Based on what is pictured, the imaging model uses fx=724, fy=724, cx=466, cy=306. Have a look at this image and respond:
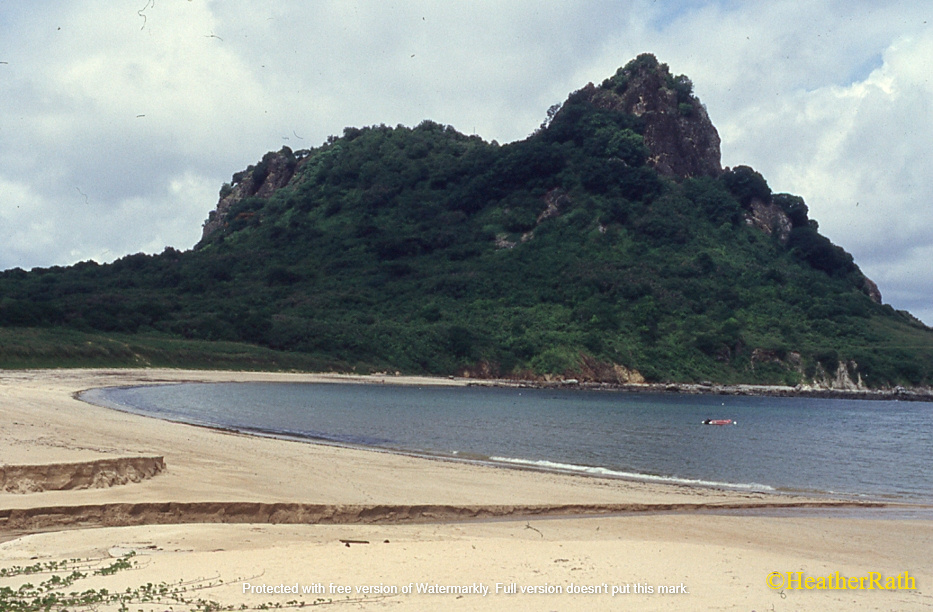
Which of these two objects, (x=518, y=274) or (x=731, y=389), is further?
(x=518, y=274)

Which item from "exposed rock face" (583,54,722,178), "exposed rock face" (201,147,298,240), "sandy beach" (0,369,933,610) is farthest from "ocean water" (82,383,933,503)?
"exposed rock face" (201,147,298,240)

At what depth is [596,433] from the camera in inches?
1471

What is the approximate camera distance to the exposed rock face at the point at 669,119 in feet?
486

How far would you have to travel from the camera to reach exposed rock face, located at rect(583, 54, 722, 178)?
14812 centimetres

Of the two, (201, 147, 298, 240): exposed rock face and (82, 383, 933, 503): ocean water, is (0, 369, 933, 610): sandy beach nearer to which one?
(82, 383, 933, 503): ocean water

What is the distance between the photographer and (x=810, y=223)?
5694 inches

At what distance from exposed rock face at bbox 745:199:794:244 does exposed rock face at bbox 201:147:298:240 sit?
10035 centimetres

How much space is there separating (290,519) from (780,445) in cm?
3146

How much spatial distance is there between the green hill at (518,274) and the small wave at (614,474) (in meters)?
48.5

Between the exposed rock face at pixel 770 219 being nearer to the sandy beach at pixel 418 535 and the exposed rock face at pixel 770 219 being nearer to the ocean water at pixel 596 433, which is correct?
the ocean water at pixel 596 433

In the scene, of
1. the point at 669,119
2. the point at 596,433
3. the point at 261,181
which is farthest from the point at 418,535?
the point at 261,181

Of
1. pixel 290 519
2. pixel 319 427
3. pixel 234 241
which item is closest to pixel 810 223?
pixel 234 241

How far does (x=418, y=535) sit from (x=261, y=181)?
551ft

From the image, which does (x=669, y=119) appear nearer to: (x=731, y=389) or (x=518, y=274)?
(x=518, y=274)
